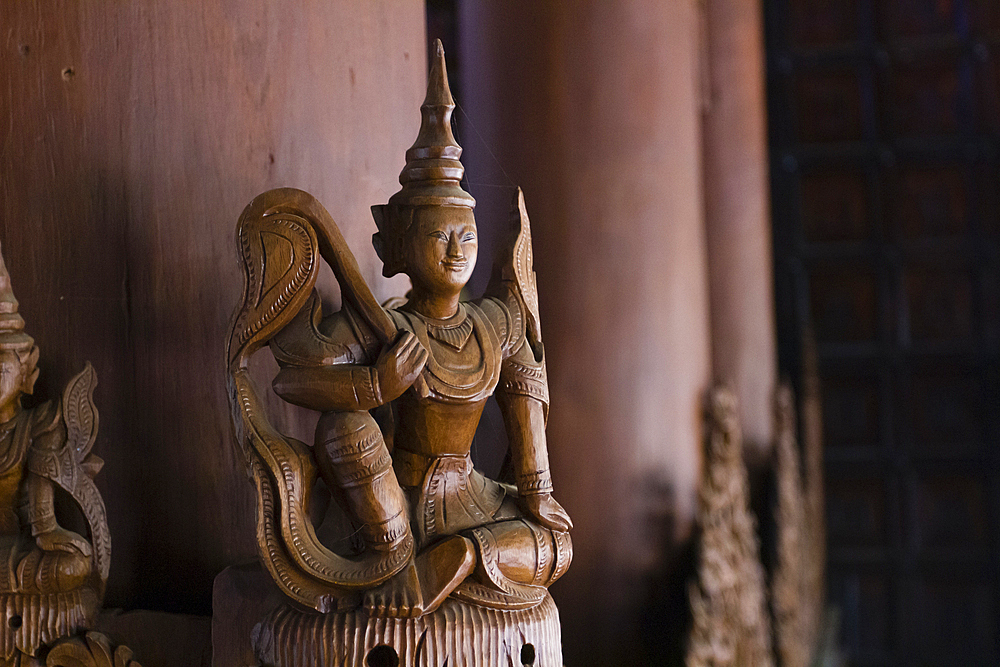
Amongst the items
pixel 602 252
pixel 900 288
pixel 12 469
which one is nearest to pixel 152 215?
pixel 12 469

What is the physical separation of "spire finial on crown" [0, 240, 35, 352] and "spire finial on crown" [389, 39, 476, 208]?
41cm

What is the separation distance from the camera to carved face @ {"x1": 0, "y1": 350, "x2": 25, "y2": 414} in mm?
1007

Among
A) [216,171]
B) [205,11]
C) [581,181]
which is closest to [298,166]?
[216,171]

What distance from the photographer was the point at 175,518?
1.17m

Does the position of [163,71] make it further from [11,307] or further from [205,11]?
[11,307]

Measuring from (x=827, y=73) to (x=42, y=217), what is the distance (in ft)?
13.7

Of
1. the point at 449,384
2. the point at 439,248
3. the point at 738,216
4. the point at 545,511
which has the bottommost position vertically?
the point at 545,511

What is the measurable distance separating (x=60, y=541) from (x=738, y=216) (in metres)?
3.36

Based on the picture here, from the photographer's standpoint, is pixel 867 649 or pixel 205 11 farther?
pixel 867 649

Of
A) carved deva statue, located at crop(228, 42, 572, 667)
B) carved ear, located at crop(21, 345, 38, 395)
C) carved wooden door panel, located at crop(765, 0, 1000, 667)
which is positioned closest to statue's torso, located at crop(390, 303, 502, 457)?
carved deva statue, located at crop(228, 42, 572, 667)

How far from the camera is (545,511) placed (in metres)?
1.03

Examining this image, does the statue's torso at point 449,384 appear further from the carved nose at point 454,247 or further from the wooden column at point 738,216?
the wooden column at point 738,216

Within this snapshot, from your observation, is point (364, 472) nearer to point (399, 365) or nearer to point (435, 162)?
point (399, 365)

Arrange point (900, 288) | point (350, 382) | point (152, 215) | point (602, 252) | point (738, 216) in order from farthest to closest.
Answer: point (900, 288)
point (738, 216)
point (602, 252)
point (152, 215)
point (350, 382)
